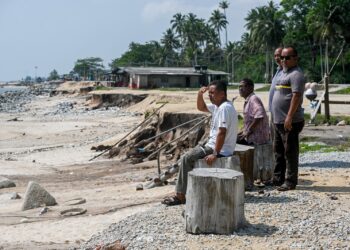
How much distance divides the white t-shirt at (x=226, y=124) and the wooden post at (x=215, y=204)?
1132 millimetres

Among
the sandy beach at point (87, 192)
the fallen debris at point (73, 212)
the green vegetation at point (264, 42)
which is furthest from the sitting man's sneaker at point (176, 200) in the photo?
the green vegetation at point (264, 42)

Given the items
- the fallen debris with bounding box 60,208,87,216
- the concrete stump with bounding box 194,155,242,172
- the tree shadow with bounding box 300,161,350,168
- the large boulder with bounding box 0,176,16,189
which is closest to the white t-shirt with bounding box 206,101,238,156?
the concrete stump with bounding box 194,155,242,172

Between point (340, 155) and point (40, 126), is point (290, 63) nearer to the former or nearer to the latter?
point (340, 155)

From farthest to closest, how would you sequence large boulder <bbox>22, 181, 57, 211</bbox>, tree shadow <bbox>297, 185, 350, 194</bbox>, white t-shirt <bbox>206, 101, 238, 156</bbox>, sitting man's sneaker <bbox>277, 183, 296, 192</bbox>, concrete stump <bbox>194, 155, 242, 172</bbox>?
large boulder <bbox>22, 181, 57, 211</bbox> → tree shadow <bbox>297, 185, 350, 194</bbox> → sitting man's sneaker <bbox>277, 183, 296, 192</bbox> → concrete stump <bbox>194, 155, 242, 172</bbox> → white t-shirt <bbox>206, 101, 238, 156</bbox>

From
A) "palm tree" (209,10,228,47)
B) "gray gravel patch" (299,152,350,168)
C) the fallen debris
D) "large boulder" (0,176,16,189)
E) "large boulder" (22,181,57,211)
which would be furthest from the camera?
"palm tree" (209,10,228,47)

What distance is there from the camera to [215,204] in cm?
704

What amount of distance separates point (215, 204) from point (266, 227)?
2.46 ft

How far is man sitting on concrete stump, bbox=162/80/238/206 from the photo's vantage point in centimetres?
812

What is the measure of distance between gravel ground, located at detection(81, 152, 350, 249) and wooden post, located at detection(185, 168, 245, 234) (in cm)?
12

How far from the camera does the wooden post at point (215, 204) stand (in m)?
7.04

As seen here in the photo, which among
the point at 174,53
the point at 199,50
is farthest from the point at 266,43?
the point at 174,53

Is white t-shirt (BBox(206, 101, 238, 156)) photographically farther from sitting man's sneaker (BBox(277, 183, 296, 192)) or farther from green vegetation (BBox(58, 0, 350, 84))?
green vegetation (BBox(58, 0, 350, 84))

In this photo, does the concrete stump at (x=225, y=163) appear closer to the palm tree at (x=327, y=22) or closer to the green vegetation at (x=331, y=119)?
the green vegetation at (x=331, y=119)

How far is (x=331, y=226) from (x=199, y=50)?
345 ft
